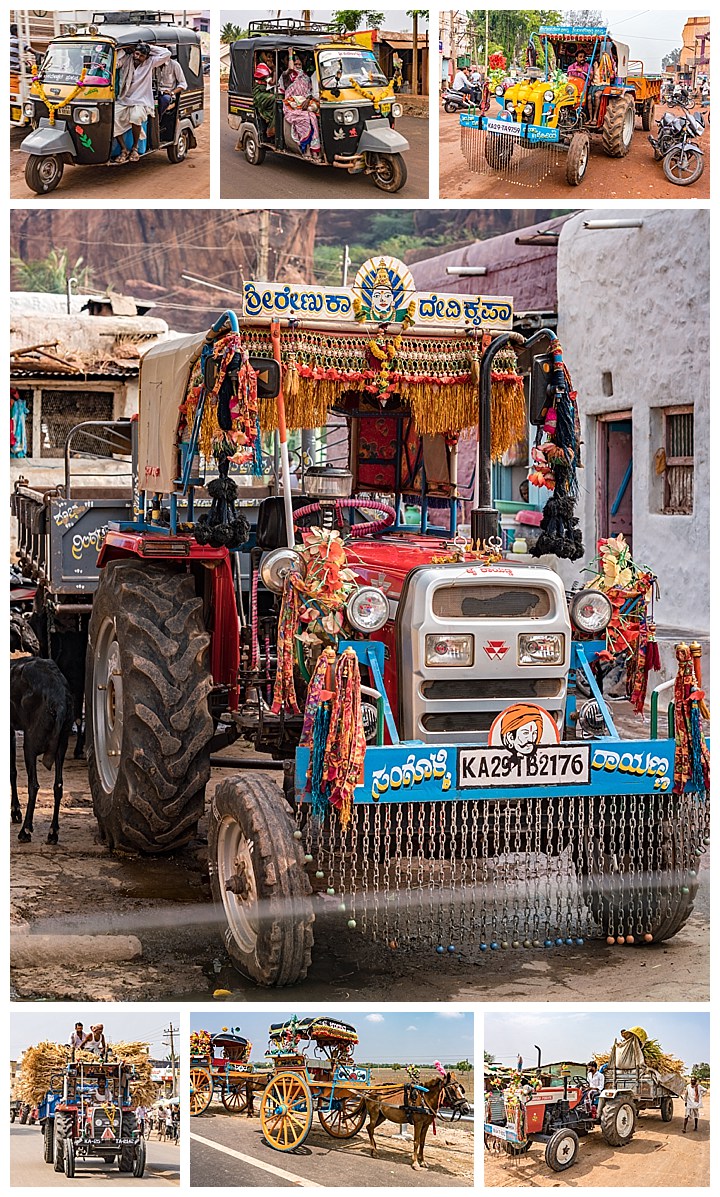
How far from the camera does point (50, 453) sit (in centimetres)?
1658

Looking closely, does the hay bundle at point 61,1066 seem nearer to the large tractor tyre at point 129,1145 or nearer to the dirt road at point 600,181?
the large tractor tyre at point 129,1145

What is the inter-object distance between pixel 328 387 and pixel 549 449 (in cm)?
127

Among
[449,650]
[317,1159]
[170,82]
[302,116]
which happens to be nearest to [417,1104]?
[317,1159]

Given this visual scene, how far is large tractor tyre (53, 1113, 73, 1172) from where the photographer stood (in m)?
5.86

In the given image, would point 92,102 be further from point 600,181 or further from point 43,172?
point 600,181

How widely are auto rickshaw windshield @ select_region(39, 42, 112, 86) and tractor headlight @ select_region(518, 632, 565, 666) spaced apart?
5.17m

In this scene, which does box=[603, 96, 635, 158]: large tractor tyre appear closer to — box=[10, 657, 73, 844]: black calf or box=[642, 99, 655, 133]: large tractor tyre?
box=[642, 99, 655, 133]: large tractor tyre

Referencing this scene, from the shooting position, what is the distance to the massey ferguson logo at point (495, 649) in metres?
6.54

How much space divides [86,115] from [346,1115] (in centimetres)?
719

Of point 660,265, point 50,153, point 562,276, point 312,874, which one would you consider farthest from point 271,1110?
point 562,276

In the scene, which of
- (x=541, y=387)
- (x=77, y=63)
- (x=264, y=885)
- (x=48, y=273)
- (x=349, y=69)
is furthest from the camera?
(x=48, y=273)

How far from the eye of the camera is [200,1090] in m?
5.71

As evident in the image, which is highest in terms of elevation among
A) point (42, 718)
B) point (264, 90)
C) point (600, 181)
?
point (264, 90)

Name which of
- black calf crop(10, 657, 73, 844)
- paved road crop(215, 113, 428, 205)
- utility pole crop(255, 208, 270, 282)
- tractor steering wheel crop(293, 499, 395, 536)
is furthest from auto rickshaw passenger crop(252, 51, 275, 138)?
utility pole crop(255, 208, 270, 282)
